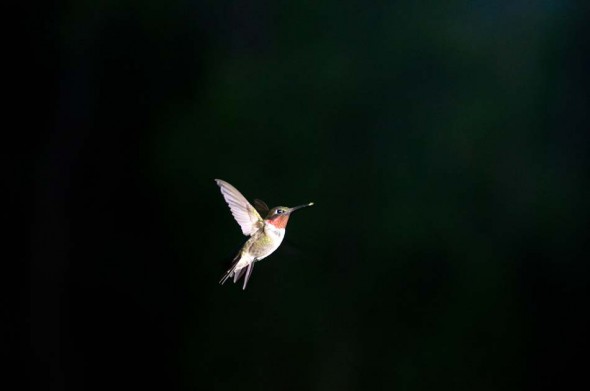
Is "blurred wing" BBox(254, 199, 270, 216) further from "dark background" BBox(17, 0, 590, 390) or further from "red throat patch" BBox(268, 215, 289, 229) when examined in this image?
"dark background" BBox(17, 0, 590, 390)

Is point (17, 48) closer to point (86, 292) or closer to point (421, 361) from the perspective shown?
point (86, 292)

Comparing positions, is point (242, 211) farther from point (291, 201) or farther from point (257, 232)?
point (291, 201)

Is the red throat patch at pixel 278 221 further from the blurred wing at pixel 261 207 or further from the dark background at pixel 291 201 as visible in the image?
the dark background at pixel 291 201

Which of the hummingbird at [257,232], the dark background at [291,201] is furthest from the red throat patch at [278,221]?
the dark background at [291,201]

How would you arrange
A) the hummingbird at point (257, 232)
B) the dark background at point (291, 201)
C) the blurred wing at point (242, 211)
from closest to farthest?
the blurred wing at point (242, 211) < the hummingbird at point (257, 232) < the dark background at point (291, 201)

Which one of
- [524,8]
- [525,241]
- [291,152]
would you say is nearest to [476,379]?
[525,241]

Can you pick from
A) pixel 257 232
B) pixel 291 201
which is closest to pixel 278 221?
pixel 257 232

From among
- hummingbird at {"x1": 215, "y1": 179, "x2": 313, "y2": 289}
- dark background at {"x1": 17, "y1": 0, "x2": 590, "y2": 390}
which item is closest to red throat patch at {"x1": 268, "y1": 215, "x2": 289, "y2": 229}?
hummingbird at {"x1": 215, "y1": 179, "x2": 313, "y2": 289}
